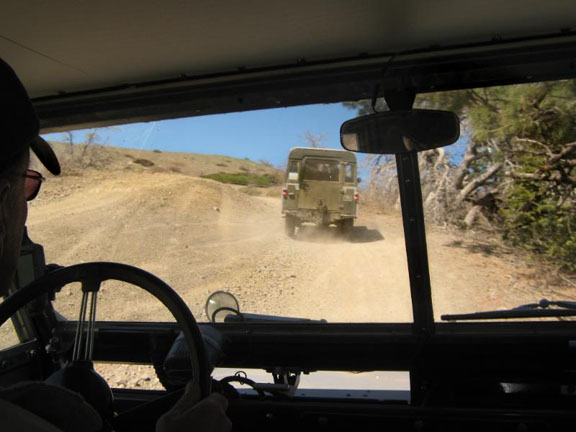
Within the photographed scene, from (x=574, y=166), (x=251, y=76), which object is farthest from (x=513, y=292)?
(x=251, y=76)

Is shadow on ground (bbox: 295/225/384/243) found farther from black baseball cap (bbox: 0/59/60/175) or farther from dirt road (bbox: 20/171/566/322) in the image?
black baseball cap (bbox: 0/59/60/175)

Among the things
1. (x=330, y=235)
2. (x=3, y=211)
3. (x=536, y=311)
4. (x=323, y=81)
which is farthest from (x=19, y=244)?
(x=536, y=311)

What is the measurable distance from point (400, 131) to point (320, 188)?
585 mm

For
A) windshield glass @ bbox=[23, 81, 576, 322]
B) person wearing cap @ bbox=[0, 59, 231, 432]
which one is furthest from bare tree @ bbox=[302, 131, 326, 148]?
person wearing cap @ bbox=[0, 59, 231, 432]

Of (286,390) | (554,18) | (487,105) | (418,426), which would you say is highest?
(554,18)

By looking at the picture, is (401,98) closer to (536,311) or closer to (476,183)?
(476,183)

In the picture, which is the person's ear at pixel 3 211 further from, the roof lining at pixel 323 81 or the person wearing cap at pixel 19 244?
the roof lining at pixel 323 81

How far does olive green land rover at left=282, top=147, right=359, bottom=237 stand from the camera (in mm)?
2520

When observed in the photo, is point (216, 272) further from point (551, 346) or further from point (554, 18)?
point (554, 18)

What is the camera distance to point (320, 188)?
2.66 meters

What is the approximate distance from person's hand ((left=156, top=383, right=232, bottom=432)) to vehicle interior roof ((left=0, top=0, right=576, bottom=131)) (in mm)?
1466

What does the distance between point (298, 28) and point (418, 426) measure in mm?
2052

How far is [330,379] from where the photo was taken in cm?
287

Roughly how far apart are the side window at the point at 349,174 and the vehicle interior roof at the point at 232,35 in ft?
1.36
